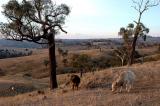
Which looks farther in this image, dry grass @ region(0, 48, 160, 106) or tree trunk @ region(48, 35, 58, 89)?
tree trunk @ region(48, 35, 58, 89)

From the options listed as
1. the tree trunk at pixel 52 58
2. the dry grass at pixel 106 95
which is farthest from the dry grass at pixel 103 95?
the tree trunk at pixel 52 58

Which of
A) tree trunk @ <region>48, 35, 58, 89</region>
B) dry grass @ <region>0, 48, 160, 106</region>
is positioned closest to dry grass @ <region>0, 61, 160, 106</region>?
dry grass @ <region>0, 48, 160, 106</region>

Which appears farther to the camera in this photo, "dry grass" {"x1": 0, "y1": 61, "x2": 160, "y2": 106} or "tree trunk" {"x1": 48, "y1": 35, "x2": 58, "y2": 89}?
"tree trunk" {"x1": 48, "y1": 35, "x2": 58, "y2": 89}

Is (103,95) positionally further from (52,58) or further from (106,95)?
(52,58)

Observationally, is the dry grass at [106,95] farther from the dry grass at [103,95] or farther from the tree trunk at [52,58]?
the tree trunk at [52,58]

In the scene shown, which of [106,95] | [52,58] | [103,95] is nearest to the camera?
[106,95]

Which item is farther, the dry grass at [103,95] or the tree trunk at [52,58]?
the tree trunk at [52,58]

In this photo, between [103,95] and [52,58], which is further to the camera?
[52,58]

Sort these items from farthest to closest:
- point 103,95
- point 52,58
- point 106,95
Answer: point 52,58, point 103,95, point 106,95

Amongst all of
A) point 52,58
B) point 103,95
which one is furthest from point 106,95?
point 52,58

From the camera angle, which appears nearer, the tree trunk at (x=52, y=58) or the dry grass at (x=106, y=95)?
the dry grass at (x=106, y=95)

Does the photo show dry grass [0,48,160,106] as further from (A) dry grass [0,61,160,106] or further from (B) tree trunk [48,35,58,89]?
(B) tree trunk [48,35,58,89]

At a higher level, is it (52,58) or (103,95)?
(52,58)

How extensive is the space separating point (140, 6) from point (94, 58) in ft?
231
